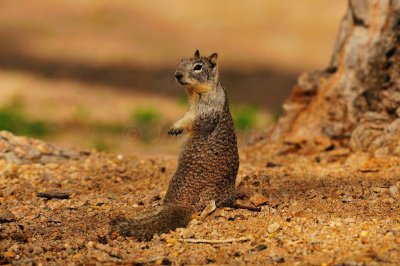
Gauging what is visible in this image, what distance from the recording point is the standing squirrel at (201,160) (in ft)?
18.5

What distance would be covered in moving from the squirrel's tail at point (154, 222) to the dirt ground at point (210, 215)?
6 cm

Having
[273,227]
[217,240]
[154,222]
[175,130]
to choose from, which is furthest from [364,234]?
[175,130]

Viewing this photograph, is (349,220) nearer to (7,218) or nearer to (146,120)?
(7,218)

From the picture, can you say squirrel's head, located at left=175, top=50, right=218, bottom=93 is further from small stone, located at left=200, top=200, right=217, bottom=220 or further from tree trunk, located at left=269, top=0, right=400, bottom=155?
tree trunk, located at left=269, top=0, right=400, bottom=155

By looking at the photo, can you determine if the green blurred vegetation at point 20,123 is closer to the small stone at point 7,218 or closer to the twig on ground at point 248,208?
the small stone at point 7,218

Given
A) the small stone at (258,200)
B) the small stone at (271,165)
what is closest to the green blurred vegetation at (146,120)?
the small stone at (271,165)

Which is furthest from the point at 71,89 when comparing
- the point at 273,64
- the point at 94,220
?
the point at 94,220

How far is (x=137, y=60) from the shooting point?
48.3 feet

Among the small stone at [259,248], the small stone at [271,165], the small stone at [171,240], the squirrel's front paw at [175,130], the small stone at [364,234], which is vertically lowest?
the small stone at [259,248]

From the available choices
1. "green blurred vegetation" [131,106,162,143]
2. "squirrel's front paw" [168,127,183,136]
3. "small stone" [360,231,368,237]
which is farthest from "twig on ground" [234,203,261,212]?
"green blurred vegetation" [131,106,162,143]

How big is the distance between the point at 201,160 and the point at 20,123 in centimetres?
618

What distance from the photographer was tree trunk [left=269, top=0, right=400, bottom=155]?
25.3 ft

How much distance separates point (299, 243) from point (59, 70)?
32.1 feet

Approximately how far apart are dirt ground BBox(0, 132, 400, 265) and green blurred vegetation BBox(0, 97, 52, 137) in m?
3.34
